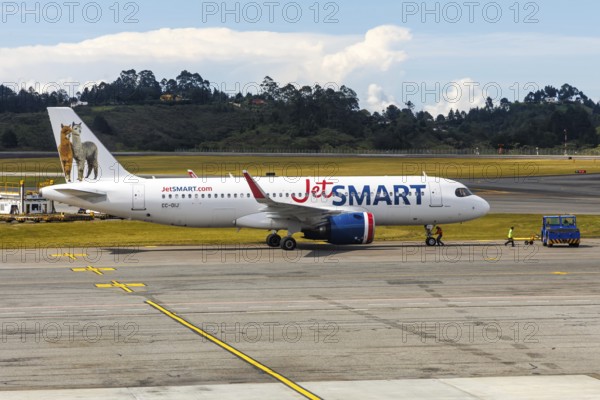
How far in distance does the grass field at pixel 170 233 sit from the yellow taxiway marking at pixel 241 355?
25344mm

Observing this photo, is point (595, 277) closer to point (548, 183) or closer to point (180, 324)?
point (180, 324)

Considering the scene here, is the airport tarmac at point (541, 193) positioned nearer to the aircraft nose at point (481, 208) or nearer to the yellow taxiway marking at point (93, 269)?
the aircraft nose at point (481, 208)

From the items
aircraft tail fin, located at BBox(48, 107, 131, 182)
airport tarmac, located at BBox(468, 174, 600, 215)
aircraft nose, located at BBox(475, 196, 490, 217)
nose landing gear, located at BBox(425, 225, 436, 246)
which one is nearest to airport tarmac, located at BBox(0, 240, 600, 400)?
nose landing gear, located at BBox(425, 225, 436, 246)

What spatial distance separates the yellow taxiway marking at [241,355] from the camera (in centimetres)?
2164

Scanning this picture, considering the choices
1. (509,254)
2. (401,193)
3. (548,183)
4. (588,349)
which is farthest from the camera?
(548,183)

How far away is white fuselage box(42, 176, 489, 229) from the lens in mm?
51906

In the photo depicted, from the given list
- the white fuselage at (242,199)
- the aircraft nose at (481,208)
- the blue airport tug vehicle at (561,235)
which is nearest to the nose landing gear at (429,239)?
the white fuselage at (242,199)

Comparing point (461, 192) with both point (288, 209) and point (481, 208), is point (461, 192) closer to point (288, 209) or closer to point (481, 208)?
point (481, 208)

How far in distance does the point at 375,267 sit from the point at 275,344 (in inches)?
710

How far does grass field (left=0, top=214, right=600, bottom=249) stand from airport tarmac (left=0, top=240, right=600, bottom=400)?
946 cm

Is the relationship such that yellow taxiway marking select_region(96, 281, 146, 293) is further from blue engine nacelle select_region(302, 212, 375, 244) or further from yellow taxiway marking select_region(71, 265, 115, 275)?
blue engine nacelle select_region(302, 212, 375, 244)

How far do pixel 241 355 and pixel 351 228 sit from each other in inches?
971

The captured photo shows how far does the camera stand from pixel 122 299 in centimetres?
3531

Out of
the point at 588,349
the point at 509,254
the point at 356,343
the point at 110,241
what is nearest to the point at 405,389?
the point at 356,343
